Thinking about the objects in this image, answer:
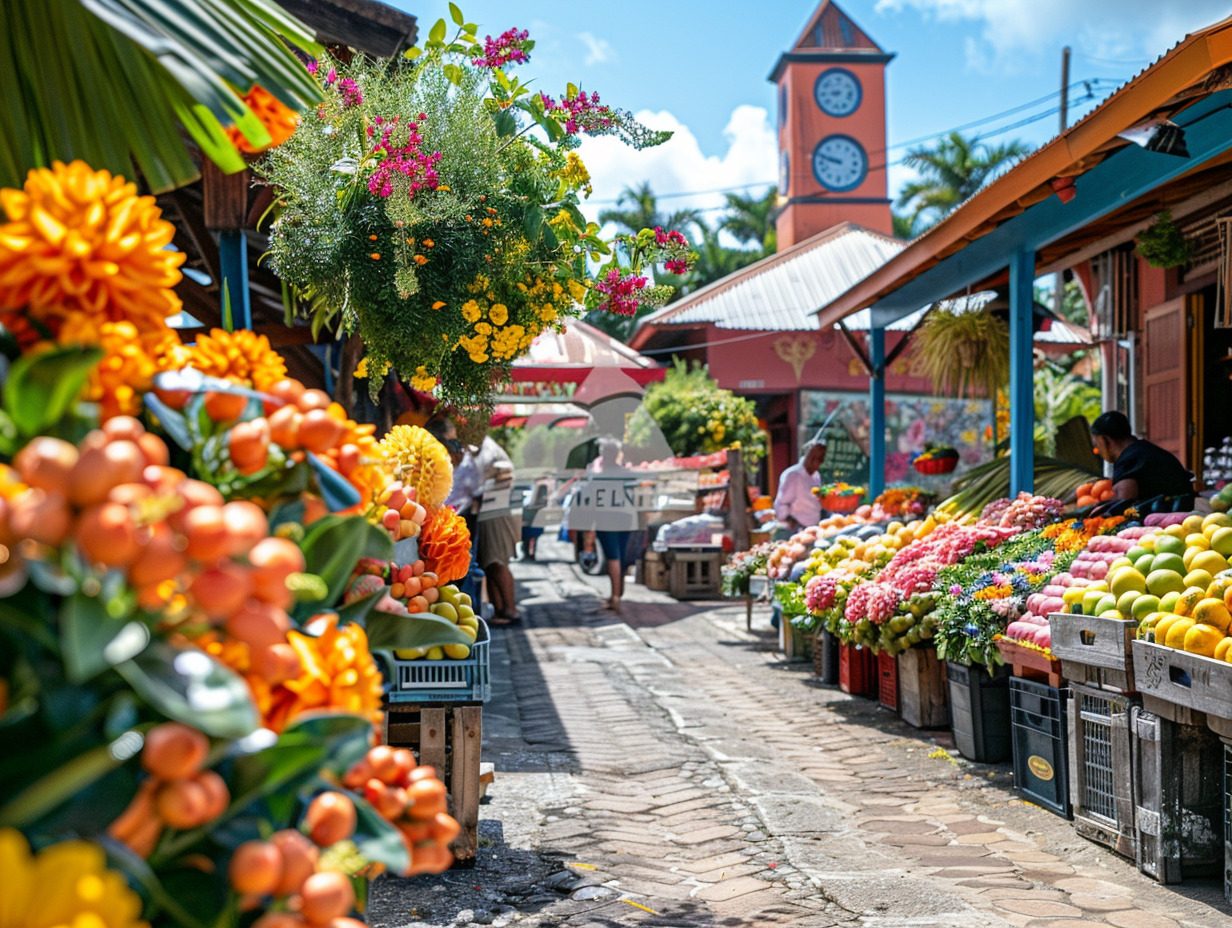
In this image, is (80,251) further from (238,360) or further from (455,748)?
(455,748)

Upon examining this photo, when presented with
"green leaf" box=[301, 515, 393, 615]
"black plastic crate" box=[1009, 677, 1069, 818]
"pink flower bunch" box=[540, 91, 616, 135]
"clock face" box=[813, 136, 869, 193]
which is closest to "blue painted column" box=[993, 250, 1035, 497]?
"black plastic crate" box=[1009, 677, 1069, 818]

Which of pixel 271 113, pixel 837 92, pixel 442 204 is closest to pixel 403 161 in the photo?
pixel 442 204

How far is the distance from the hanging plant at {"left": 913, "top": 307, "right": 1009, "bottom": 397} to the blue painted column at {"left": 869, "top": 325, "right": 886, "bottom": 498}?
1357 mm

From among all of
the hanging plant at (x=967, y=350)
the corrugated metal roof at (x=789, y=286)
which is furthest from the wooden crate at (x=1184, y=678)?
the corrugated metal roof at (x=789, y=286)

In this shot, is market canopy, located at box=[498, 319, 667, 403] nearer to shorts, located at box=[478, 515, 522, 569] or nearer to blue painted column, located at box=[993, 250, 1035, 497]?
shorts, located at box=[478, 515, 522, 569]

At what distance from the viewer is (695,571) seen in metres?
13.6

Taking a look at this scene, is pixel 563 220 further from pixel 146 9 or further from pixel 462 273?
pixel 146 9

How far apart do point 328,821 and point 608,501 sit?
453 inches

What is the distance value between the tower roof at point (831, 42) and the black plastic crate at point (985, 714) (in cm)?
2229

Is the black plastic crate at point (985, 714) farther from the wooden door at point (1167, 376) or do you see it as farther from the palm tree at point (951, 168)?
the palm tree at point (951, 168)

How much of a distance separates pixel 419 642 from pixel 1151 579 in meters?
3.71

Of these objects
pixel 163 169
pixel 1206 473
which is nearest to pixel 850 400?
pixel 1206 473

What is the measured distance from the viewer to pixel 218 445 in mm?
1232

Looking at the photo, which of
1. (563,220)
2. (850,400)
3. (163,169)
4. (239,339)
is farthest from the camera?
(850,400)
